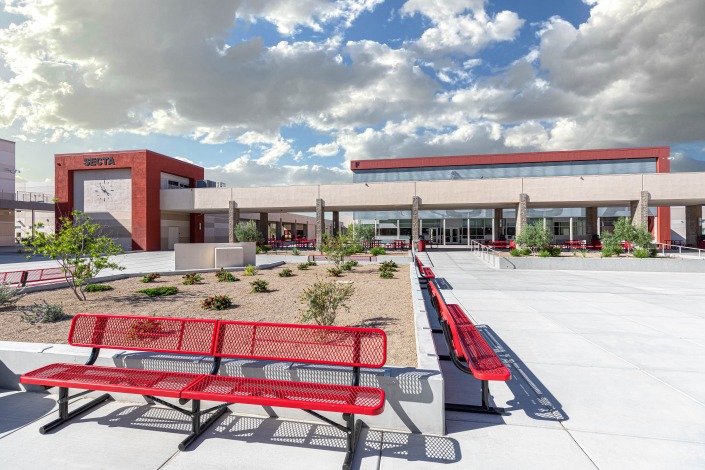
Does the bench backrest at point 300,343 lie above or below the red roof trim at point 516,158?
below

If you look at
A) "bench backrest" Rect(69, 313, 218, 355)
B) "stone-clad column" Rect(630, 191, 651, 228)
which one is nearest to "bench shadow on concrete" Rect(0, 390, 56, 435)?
"bench backrest" Rect(69, 313, 218, 355)

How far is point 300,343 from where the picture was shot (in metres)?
4.19

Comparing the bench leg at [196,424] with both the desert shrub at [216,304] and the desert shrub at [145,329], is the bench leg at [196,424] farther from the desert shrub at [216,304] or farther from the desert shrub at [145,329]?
the desert shrub at [216,304]

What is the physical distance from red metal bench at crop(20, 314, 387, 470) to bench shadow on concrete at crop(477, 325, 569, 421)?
1.79 m

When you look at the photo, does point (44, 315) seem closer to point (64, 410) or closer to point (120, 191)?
point (64, 410)

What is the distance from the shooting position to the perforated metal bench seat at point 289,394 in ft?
10.7

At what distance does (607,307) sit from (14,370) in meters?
12.1

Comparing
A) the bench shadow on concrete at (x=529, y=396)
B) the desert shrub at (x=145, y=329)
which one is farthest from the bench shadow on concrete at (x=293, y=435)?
the bench shadow on concrete at (x=529, y=396)

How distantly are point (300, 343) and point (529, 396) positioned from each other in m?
2.85

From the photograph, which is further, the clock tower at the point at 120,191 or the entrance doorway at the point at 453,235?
the entrance doorway at the point at 453,235

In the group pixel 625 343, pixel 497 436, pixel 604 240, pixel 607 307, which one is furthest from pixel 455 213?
pixel 497 436

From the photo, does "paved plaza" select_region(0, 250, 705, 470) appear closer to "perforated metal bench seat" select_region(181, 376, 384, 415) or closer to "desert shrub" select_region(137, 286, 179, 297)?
"perforated metal bench seat" select_region(181, 376, 384, 415)

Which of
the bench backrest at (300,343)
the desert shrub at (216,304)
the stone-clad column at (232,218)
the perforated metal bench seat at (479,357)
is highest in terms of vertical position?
the stone-clad column at (232,218)

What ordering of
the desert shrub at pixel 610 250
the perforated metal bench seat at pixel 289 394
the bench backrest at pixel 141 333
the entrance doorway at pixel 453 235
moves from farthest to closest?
the entrance doorway at pixel 453 235
the desert shrub at pixel 610 250
the bench backrest at pixel 141 333
the perforated metal bench seat at pixel 289 394
